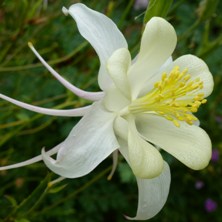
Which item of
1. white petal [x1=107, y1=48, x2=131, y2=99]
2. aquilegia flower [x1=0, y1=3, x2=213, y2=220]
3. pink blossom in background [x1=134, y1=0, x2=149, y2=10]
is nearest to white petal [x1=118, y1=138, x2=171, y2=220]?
aquilegia flower [x1=0, y1=3, x2=213, y2=220]

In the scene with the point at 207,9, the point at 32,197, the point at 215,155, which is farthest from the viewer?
the point at 215,155

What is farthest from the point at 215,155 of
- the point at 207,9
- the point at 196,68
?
the point at 196,68

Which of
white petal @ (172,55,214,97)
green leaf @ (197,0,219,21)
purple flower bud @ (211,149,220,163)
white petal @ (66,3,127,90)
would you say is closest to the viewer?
white petal @ (66,3,127,90)

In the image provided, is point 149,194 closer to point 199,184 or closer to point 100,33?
point 100,33

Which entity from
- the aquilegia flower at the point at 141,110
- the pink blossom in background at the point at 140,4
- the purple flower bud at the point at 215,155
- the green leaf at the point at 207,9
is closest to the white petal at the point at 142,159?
the aquilegia flower at the point at 141,110

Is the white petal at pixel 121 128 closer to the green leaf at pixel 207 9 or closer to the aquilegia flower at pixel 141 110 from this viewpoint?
the aquilegia flower at pixel 141 110

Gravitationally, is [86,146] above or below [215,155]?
above

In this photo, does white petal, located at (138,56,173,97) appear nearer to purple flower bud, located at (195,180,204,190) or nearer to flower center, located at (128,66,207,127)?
flower center, located at (128,66,207,127)
